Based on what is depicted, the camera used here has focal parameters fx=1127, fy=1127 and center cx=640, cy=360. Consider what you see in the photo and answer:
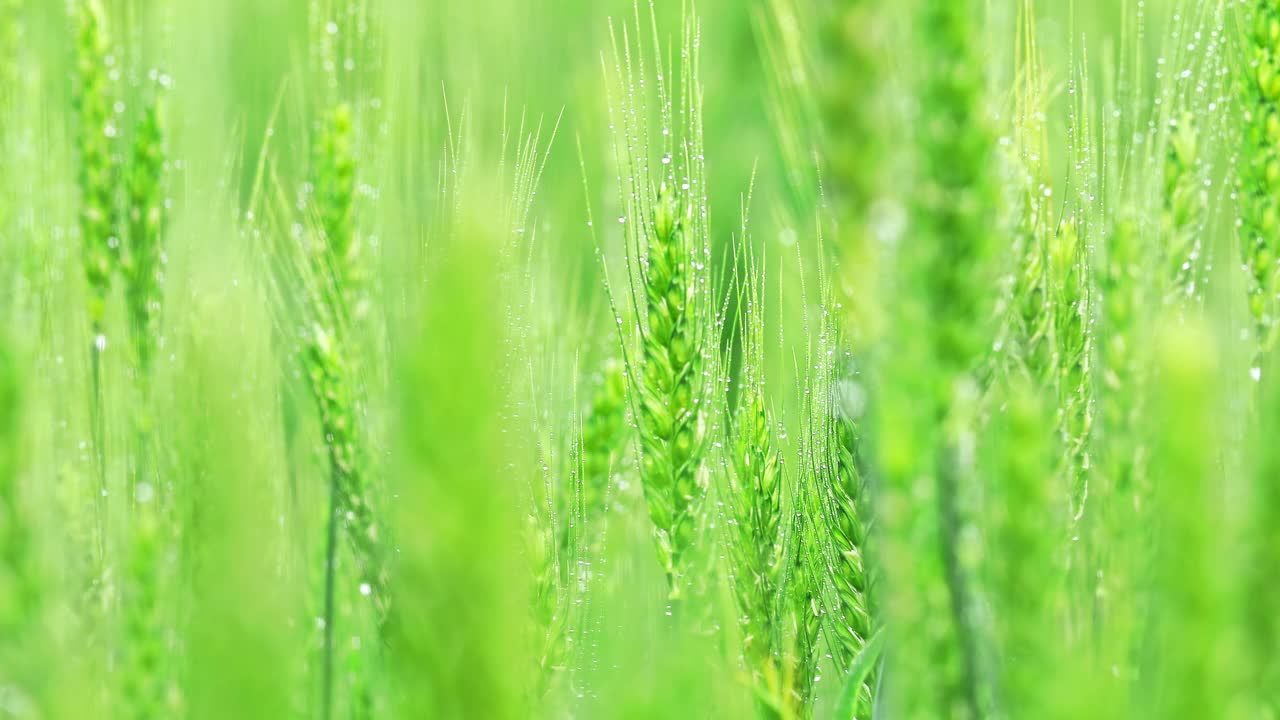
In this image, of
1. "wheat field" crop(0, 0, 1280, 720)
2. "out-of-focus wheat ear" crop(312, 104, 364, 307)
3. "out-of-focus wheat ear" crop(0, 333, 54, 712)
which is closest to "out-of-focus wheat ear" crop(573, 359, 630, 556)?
"wheat field" crop(0, 0, 1280, 720)

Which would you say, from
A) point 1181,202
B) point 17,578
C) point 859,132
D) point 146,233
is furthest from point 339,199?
point 1181,202

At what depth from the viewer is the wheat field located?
0.48 m

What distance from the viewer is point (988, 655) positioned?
2.01 ft

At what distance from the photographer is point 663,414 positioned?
3.00 ft

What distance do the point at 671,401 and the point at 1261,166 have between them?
50cm

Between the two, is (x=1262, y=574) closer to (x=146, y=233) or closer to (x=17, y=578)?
(x=17, y=578)

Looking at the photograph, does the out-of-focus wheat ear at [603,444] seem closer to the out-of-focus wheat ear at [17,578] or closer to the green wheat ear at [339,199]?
the green wheat ear at [339,199]

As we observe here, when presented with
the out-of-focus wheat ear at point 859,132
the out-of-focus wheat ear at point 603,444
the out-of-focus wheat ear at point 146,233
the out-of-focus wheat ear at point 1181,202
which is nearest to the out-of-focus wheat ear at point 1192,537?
the out-of-focus wheat ear at point 859,132

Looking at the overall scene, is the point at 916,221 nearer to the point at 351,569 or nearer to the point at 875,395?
the point at 875,395

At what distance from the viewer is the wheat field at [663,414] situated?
484 millimetres

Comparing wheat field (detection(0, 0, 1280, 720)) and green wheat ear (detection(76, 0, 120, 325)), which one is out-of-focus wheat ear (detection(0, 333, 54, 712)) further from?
green wheat ear (detection(76, 0, 120, 325))

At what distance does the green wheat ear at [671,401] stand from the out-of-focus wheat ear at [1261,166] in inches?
17.6

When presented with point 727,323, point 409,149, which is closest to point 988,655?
point 409,149

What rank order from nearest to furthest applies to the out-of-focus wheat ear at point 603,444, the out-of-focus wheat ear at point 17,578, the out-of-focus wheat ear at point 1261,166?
the out-of-focus wheat ear at point 17,578 < the out-of-focus wheat ear at point 1261,166 < the out-of-focus wheat ear at point 603,444
